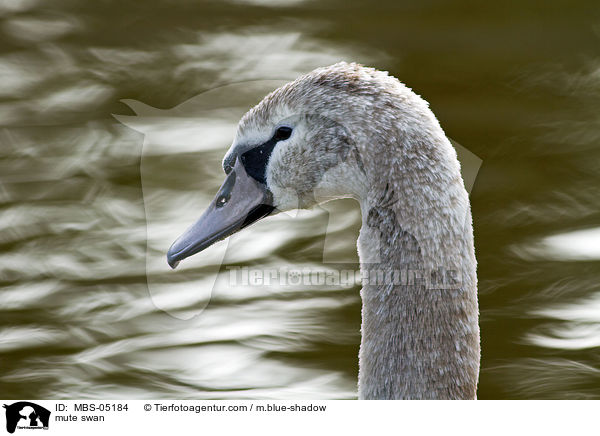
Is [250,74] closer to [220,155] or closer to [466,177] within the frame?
[220,155]

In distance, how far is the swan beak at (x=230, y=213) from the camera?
4.00m

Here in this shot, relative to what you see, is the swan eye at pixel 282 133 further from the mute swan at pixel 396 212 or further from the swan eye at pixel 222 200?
the swan eye at pixel 222 200

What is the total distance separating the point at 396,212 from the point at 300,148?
43cm

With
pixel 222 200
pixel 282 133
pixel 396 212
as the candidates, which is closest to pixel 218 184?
pixel 222 200

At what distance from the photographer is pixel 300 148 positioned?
387 cm
